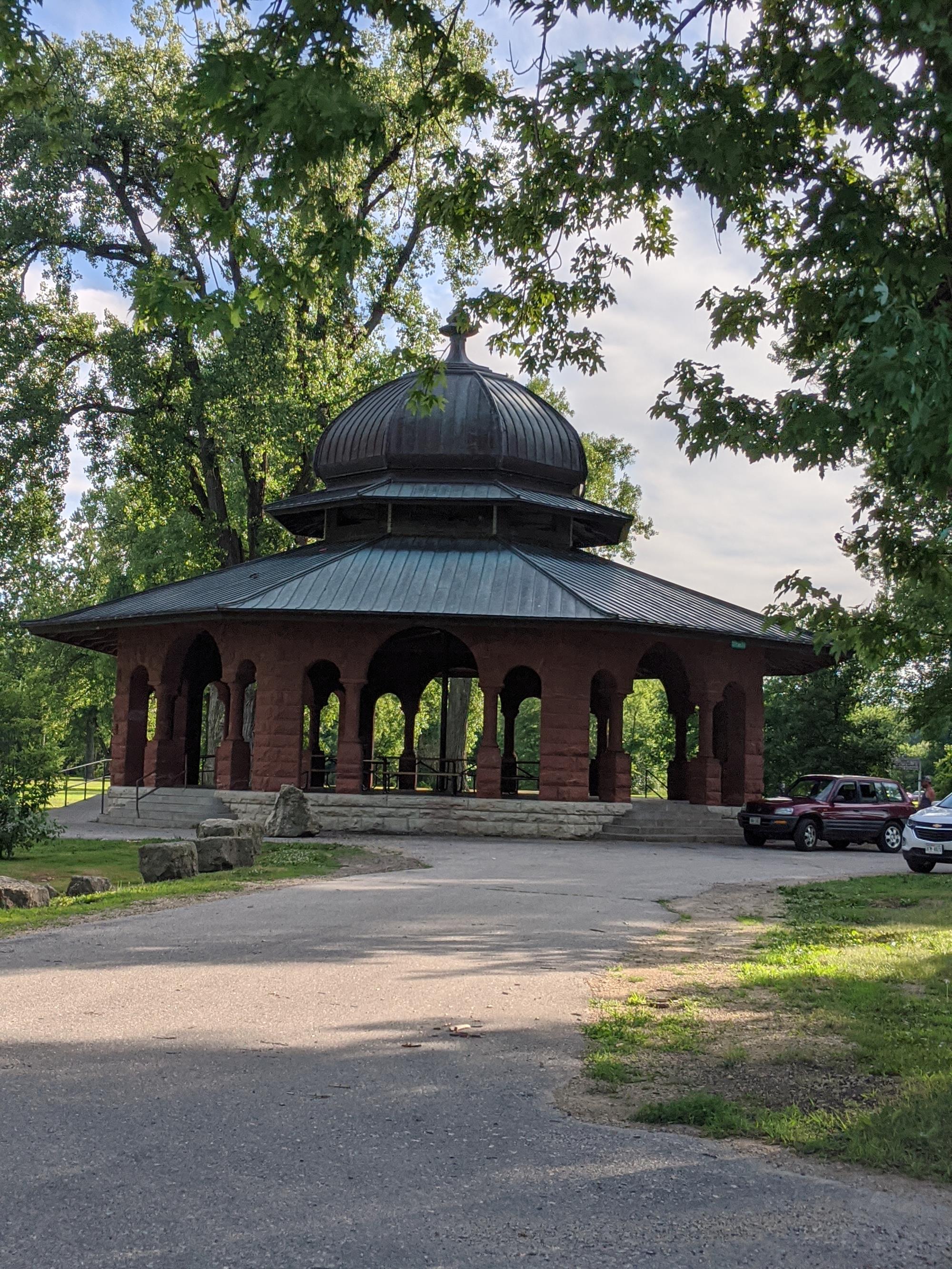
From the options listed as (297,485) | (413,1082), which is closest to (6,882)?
(413,1082)

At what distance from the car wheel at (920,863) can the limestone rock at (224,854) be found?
36.6 feet

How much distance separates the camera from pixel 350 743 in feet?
83.7

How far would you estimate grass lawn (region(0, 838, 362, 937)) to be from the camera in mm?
10984

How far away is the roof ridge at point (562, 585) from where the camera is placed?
23.7m

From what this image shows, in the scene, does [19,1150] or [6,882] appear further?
[6,882]

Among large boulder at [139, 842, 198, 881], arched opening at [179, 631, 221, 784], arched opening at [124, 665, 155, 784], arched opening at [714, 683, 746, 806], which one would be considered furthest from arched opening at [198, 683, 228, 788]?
large boulder at [139, 842, 198, 881]

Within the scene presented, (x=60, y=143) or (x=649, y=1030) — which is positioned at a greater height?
(x=60, y=143)

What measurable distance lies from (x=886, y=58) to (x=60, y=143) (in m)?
5.90

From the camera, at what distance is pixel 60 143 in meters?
8.48

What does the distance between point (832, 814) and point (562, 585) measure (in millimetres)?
7380

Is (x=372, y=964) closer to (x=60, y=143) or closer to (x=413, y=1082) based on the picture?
(x=413, y=1082)

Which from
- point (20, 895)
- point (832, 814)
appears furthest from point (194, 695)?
point (20, 895)

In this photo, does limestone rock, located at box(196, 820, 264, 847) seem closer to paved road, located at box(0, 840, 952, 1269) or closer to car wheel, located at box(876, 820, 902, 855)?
paved road, located at box(0, 840, 952, 1269)

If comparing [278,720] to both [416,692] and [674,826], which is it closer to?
[674,826]
